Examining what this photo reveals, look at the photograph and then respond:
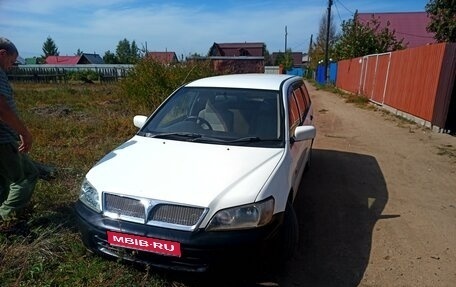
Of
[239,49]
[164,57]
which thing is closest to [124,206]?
[164,57]

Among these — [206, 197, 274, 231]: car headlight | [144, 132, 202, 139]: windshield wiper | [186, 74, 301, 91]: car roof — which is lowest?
[206, 197, 274, 231]: car headlight

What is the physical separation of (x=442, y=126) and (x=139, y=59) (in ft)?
27.7

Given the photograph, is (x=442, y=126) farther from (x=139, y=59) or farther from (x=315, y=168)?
(x=139, y=59)

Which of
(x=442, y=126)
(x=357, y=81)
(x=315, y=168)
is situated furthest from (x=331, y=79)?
(x=315, y=168)

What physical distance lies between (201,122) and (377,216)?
2.36 meters

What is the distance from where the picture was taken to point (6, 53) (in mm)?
2895

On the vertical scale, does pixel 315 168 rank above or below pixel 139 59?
below

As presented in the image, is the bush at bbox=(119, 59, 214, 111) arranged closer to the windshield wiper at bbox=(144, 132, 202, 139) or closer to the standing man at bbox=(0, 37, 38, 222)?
the windshield wiper at bbox=(144, 132, 202, 139)

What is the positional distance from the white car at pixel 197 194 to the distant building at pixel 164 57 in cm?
726

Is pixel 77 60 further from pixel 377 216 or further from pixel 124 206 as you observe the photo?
pixel 124 206

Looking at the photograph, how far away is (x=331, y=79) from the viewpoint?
29547mm

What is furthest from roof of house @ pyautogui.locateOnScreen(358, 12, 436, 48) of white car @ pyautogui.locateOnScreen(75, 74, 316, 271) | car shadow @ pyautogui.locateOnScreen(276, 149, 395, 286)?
white car @ pyautogui.locateOnScreen(75, 74, 316, 271)

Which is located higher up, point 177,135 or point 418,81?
point 418,81

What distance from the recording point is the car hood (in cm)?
240
